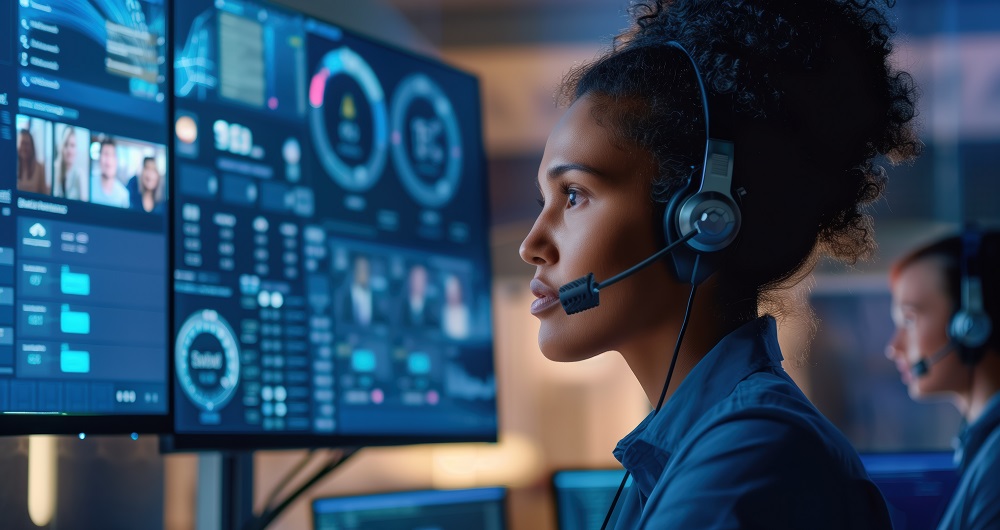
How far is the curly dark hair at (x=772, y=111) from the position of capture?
107 cm

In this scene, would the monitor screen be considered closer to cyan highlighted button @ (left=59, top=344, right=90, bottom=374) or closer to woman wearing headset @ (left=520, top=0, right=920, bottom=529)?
cyan highlighted button @ (left=59, top=344, right=90, bottom=374)

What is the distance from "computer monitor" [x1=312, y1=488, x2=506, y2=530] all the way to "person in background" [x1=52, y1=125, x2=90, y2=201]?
594 mm

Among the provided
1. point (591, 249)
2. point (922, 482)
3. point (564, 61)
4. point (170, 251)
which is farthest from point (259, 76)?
point (564, 61)

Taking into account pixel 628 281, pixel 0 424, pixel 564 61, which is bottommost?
pixel 0 424

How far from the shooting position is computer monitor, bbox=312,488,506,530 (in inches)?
60.5

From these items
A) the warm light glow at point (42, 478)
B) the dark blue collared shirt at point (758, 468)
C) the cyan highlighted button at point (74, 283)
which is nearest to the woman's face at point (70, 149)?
the cyan highlighted button at point (74, 283)

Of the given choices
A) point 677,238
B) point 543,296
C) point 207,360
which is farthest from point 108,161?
point 677,238

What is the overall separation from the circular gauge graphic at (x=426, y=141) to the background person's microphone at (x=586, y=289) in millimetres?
668

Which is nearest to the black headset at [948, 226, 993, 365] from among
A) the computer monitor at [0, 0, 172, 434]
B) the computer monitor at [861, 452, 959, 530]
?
the computer monitor at [861, 452, 959, 530]

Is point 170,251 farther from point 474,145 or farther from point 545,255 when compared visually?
point 474,145

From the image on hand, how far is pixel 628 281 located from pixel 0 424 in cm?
63

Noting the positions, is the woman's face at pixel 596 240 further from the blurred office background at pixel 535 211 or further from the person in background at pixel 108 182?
the blurred office background at pixel 535 211

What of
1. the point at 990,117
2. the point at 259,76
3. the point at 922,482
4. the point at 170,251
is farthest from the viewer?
the point at 990,117

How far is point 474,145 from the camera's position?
6.01 ft
